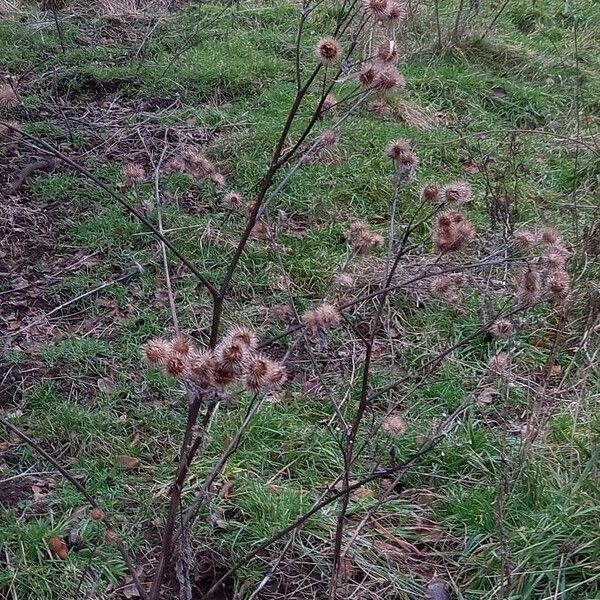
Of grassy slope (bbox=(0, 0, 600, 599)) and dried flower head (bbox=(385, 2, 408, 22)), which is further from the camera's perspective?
grassy slope (bbox=(0, 0, 600, 599))

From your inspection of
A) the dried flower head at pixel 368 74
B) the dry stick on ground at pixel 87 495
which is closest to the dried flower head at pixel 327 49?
the dried flower head at pixel 368 74

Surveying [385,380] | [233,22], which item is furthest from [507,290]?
[233,22]

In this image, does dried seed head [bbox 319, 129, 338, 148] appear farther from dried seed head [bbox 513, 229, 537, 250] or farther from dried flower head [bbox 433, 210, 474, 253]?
dried seed head [bbox 513, 229, 537, 250]

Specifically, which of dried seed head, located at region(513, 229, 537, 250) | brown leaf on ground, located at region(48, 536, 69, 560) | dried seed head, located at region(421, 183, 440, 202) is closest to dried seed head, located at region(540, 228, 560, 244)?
dried seed head, located at region(513, 229, 537, 250)

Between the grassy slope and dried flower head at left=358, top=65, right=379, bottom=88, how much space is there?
1253 millimetres

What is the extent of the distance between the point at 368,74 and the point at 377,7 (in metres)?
0.15

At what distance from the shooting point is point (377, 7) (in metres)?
1.81

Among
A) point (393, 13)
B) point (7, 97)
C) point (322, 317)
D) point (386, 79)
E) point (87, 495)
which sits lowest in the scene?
point (87, 495)

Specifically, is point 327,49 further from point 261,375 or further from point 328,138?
point 261,375

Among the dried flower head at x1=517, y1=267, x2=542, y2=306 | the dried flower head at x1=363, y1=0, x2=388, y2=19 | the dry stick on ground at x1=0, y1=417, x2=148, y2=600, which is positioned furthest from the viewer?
the dried flower head at x1=517, y1=267, x2=542, y2=306

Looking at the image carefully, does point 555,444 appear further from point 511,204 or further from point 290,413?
point 511,204

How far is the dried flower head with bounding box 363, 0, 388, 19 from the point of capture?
5.91 feet

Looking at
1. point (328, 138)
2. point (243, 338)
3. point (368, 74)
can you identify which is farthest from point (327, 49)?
point (243, 338)

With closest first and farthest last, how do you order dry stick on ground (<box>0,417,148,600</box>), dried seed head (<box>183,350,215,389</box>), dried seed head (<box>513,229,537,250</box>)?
dried seed head (<box>183,350,215,389</box>) → dry stick on ground (<box>0,417,148,600</box>) → dried seed head (<box>513,229,537,250</box>)
